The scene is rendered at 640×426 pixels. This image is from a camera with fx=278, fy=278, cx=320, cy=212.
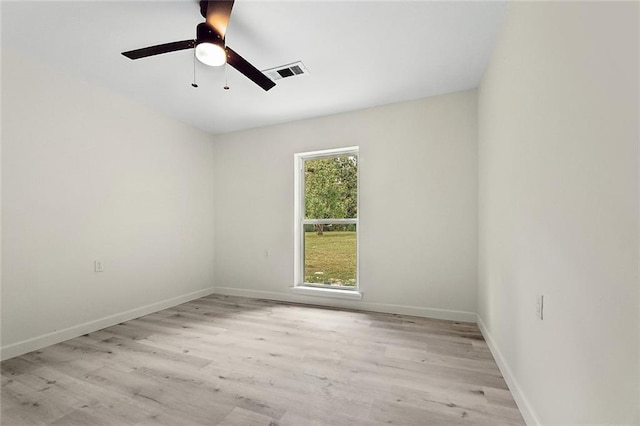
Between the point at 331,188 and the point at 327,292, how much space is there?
1.42m

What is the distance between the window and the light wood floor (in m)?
0.93

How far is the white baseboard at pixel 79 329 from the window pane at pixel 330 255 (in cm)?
184

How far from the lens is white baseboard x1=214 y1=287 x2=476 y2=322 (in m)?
3.08

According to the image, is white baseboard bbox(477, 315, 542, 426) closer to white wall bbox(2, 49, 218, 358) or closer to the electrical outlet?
the electrical outlet

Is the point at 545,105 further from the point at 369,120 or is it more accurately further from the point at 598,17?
the point at 369,120

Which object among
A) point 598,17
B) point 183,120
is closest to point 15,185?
point 183,120

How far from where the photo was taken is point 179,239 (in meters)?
3.86

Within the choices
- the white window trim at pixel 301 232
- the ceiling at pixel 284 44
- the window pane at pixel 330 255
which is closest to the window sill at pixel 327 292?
the white window trim at pixel 301 232

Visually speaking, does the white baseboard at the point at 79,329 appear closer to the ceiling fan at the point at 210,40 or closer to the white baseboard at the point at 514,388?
the ceiling fan at the point at 210,40

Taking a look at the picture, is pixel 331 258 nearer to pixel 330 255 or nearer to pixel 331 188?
pixel 330 255

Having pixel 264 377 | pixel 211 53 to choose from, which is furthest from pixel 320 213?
pixel 211 53

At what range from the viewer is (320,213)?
155 inches

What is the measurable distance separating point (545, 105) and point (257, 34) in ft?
6.42

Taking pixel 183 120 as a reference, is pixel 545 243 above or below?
below
